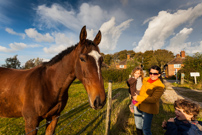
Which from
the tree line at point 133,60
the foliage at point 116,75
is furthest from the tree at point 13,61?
the foliage at point 116,75

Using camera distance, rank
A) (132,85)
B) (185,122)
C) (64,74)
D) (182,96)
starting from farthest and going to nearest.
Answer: (182,96)
(132,85)
(64,74)
(185,122)

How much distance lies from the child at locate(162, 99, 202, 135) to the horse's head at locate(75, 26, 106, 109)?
4.01 ft

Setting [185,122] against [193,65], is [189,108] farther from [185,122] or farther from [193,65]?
[193,65]

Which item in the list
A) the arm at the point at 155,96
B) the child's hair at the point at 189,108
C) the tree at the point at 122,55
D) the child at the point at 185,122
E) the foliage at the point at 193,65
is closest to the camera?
the child at the point at 185,122

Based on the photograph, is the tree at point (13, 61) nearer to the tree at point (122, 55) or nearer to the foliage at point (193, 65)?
→ the foliage at point (193, 65)

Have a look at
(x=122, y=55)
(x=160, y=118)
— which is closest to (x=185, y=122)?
(x=160, y=118)

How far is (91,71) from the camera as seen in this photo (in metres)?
1.60

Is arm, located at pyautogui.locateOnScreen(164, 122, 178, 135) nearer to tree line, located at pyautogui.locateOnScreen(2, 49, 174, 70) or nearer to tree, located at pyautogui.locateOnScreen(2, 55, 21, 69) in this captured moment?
tree line, located at pyautogui.locateOnScreen(2, 49, 174, 70)

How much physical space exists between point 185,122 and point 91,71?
1732 mm

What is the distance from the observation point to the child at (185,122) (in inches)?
58.0

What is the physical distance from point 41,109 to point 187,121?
2.57 meters

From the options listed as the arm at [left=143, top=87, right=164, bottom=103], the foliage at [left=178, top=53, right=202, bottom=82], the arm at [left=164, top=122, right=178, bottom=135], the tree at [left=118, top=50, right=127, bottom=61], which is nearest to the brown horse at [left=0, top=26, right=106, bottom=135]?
the arm at [left=164, top=122, right=178, bottom=135]

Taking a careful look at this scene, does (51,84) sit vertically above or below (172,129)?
above

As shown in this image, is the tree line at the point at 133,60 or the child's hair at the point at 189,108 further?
the tree line at the point at 133,60
